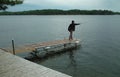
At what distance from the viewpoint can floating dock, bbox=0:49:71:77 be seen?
7.49m

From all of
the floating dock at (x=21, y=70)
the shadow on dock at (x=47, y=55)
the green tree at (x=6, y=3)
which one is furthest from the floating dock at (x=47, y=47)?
the green tree at (x=6, y=3)

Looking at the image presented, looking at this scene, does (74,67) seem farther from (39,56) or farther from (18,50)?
(18,50)

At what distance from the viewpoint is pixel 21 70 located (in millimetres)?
7973

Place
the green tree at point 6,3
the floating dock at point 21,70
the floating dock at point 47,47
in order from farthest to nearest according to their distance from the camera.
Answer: the floating dock at point 47,47, the green tree at point 6,3, the floating dock at point 21,70

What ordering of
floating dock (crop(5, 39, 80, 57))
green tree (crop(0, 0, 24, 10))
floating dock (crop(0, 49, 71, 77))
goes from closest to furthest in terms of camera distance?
floating dock (crop(0, 49, 71, 77))
green tree (crop(0, 0, 24, 10))
floating dock (crop(5, 39, 80, 57))

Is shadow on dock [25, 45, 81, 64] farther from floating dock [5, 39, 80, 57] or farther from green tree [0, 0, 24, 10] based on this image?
green tree [0, 0, 24, 10]

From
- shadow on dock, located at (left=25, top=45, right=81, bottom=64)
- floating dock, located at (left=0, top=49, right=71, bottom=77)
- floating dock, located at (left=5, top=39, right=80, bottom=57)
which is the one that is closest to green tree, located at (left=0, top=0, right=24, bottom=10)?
floating dock, located at (left=0, top=49, right=71, bottom=77)

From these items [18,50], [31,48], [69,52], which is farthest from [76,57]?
[18,50]

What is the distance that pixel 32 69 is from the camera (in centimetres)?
812

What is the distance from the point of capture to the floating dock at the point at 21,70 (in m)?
7.49

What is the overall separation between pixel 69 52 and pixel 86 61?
3494mm

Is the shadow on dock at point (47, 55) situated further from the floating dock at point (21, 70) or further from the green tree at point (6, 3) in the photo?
the green tree at point (6, 3)

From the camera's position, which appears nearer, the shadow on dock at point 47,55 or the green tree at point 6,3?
the green tree at point 6,3

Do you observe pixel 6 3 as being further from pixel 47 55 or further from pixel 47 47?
pixel 47 55
